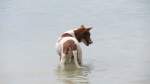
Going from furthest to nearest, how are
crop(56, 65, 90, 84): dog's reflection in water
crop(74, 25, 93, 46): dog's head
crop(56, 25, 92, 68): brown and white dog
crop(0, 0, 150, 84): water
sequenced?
crop(74, 25, 93, 46): dog's head < crop(56, 25, 92, 68): brown and white dog < crop(0, 0, 150, 84): water < crop(56, 65, 90, 84): dog's reflection in water

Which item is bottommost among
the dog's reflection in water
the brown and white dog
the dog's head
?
the dog's reflection in water

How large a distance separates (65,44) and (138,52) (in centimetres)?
146

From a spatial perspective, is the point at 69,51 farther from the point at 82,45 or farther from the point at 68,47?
the point at 82,45

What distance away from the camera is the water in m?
8.73

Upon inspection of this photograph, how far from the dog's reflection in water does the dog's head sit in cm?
71

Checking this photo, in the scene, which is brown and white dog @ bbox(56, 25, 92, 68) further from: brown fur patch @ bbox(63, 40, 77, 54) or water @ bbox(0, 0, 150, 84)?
water @ bbox(0, 0, 150, 84)

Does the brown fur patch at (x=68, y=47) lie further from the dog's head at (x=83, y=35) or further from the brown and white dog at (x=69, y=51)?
the dog's head at (x=83, y=35)

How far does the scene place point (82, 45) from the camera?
10797mm

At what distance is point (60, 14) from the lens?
50.7 feet

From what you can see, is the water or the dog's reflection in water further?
the water

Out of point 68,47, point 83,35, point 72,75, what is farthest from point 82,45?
point 72,75

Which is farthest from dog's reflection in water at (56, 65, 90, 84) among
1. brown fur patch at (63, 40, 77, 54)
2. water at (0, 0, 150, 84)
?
brown fur patch at (63, 40, 77, 54)

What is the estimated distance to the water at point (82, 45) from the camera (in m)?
8.73

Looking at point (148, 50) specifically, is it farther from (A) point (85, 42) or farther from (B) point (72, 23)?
(B) point (72, 23)
